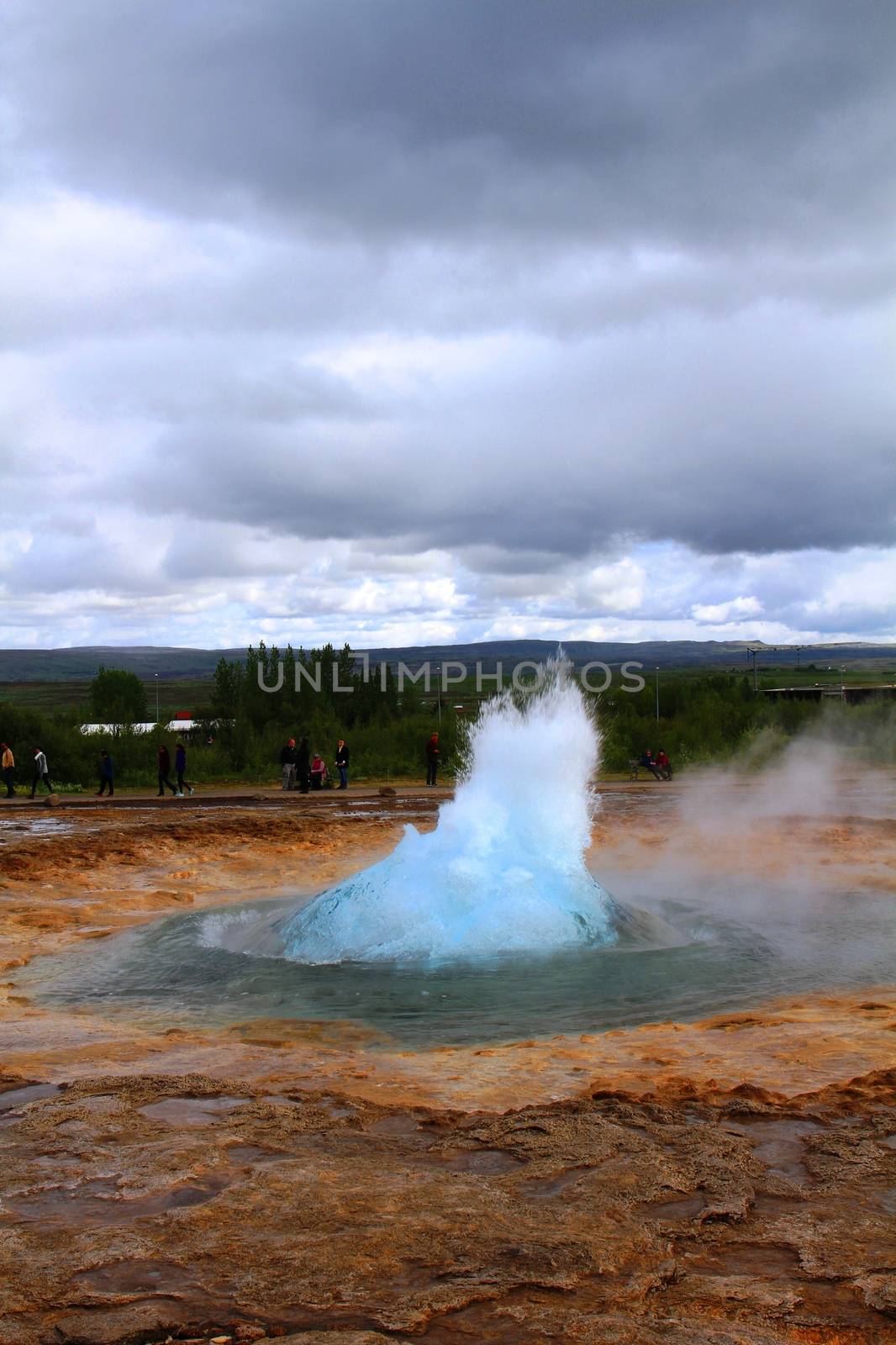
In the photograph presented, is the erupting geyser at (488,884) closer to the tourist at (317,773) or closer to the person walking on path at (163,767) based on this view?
the tourist at (317,773)

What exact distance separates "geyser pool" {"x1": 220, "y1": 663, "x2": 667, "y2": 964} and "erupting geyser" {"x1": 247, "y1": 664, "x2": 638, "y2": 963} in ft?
0.04

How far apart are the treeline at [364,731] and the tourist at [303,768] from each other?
364 centimetres

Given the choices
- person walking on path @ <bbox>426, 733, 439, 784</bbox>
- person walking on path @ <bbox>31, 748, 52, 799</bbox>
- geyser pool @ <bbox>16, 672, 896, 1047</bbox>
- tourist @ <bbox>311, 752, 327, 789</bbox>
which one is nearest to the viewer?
geyser pool @ <bbox>16, 672, 896, 1047</bbox>

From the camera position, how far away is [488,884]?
10062 millimetres

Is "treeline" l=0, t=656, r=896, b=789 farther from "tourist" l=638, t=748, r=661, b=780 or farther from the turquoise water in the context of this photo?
the turquoise water

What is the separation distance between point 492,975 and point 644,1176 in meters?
4.75

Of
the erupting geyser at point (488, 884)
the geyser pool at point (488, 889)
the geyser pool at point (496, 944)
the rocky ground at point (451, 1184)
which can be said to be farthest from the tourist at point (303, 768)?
the rocky ground at point (451, 1184)

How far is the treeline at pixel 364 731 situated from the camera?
1259 inches

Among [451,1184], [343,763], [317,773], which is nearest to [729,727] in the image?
[343,763]

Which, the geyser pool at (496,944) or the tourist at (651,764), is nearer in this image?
the geyser pool at (496,944)

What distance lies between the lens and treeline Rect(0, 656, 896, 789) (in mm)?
31984

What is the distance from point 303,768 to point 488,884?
17.3m

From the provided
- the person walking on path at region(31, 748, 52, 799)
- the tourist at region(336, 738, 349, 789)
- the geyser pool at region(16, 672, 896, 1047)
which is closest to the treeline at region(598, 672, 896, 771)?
the tourist at region(336, 738, 349, 789)

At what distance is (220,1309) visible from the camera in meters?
3.17
